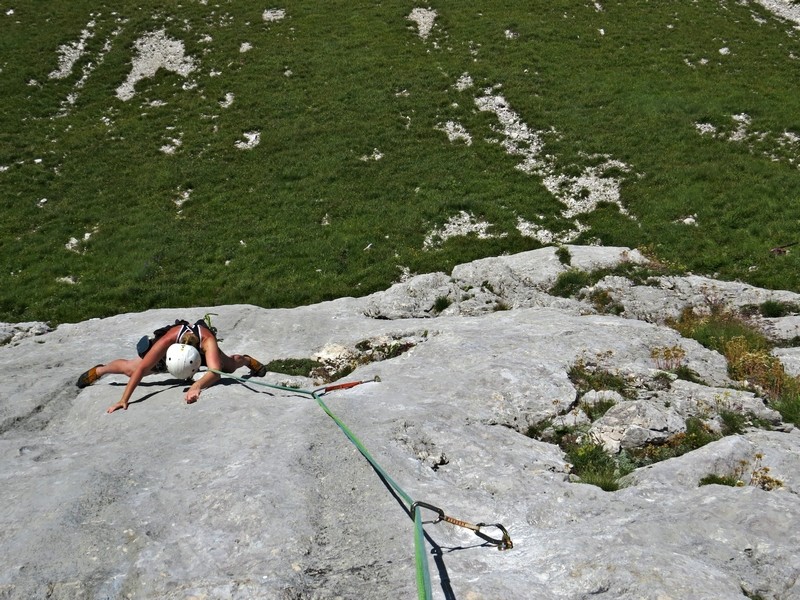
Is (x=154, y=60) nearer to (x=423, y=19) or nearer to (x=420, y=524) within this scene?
(x=423, y=19)

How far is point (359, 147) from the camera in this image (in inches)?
1210

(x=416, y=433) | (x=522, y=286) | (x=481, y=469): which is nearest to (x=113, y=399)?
(x=416, y=433)

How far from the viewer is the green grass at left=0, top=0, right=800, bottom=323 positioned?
22422 mm

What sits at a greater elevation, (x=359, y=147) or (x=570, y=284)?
(x=570, y=284)

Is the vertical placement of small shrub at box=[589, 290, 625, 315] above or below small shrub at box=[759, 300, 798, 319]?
below

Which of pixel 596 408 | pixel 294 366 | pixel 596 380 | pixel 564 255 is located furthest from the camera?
pixel 564 255

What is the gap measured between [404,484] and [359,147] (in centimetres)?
2679

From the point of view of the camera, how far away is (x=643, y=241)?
22.4 metres

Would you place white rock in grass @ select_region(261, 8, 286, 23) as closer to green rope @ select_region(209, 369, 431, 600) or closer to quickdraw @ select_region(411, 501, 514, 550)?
green rope @ select_region(209, 369, 431, 600)

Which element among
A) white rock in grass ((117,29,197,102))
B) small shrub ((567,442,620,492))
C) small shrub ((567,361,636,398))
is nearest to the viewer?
small shrub ((567,442,620,492))

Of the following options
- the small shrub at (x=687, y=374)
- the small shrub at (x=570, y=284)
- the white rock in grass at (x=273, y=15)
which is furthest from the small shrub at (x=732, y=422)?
the white rock in grass at (x=273, y=15)

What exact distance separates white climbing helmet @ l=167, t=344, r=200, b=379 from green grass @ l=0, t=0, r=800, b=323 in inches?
409

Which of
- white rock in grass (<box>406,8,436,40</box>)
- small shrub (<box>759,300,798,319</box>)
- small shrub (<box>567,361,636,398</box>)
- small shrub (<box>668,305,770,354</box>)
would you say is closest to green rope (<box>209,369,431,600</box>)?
small shrub (<box>567,361,636,398</box>)

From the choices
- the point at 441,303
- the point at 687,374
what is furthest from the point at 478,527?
the point at 441,303
